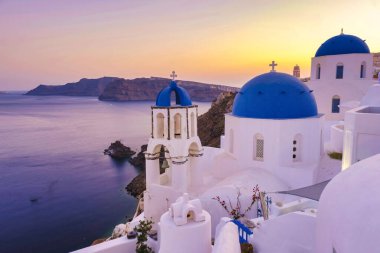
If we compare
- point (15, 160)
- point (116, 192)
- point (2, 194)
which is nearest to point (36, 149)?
point (15, 160)

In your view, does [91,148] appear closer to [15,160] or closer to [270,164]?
[15,160]

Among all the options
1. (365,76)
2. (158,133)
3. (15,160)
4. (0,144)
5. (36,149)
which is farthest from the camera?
(0,144)

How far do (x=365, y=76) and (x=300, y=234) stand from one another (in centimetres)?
1899

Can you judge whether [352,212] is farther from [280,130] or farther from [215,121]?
[215,121]

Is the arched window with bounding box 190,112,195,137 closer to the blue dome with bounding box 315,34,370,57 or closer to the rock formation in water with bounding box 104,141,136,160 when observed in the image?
the blue dome with bounding box 315,34,370,57

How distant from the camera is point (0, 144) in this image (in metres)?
61.2

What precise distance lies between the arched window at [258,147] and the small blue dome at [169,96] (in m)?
3.44

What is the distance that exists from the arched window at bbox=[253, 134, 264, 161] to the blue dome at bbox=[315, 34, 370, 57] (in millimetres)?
13056

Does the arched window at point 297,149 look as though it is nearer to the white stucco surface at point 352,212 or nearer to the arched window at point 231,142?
the arched window at point 231,142

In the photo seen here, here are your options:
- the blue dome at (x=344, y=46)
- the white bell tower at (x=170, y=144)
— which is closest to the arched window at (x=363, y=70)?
the blue dome at (x=344, y=46)

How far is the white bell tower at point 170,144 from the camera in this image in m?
12.1

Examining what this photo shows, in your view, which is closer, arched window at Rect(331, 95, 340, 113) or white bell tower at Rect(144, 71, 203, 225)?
white bell tower at Rect(144, 71, 203, 225)

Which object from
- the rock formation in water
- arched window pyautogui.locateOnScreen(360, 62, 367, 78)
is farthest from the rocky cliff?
arched window pyautogui.locateOnScreen(360, 62, 367, 78)

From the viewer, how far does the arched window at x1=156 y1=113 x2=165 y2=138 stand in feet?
40.5
